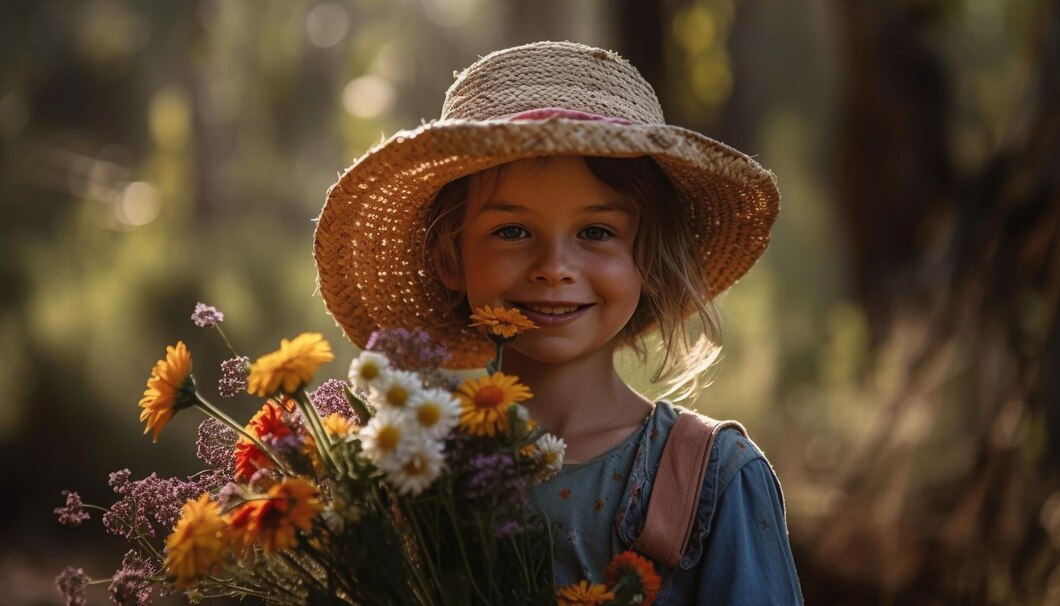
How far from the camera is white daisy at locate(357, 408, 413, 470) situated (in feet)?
3.94

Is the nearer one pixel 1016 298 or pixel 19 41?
pixel 1016 298

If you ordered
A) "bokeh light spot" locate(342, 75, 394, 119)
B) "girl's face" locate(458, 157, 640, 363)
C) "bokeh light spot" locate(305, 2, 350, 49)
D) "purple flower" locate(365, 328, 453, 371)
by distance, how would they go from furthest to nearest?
"bokeh light spot" locate(305, 2, 350, 49) → "bokeh light spot" locate(342, 75, 394, 119) → "girl's face" locate(458, 157, 640, 363) → "purple flower" locate(365, 328, 453, 371)

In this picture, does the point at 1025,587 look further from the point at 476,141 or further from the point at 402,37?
the point at 402,37

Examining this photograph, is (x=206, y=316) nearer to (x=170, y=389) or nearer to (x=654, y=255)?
(x=170, y=389)

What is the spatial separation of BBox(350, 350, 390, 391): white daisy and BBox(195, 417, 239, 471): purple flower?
32 cm

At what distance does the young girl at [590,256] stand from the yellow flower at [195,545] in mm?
549

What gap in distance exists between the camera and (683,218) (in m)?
1.84

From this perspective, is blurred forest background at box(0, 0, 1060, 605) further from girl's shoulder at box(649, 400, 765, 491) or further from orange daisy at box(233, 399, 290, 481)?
orange daisy at box(233, 399, 290, 481)

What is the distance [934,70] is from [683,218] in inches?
150

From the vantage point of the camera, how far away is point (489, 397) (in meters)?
1.29

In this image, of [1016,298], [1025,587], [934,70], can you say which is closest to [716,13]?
[934,70]

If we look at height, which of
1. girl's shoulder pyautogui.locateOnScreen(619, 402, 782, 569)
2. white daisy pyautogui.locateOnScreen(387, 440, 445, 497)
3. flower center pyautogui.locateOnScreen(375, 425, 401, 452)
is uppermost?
flower center pyautogui.locateOnScreen(375, 425, 401, 452)

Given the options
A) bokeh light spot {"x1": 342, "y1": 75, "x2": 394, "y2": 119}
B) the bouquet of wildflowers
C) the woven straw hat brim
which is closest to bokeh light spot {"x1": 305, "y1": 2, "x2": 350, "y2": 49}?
bokeh light spot {"x1": 342, "y1": 75, "x2": 394, "y2": 119}

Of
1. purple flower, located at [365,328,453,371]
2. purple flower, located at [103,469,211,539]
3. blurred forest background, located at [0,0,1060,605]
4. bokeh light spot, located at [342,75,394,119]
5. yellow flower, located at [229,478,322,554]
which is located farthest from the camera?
bokeh light spot, located at [342,75,394,119]
